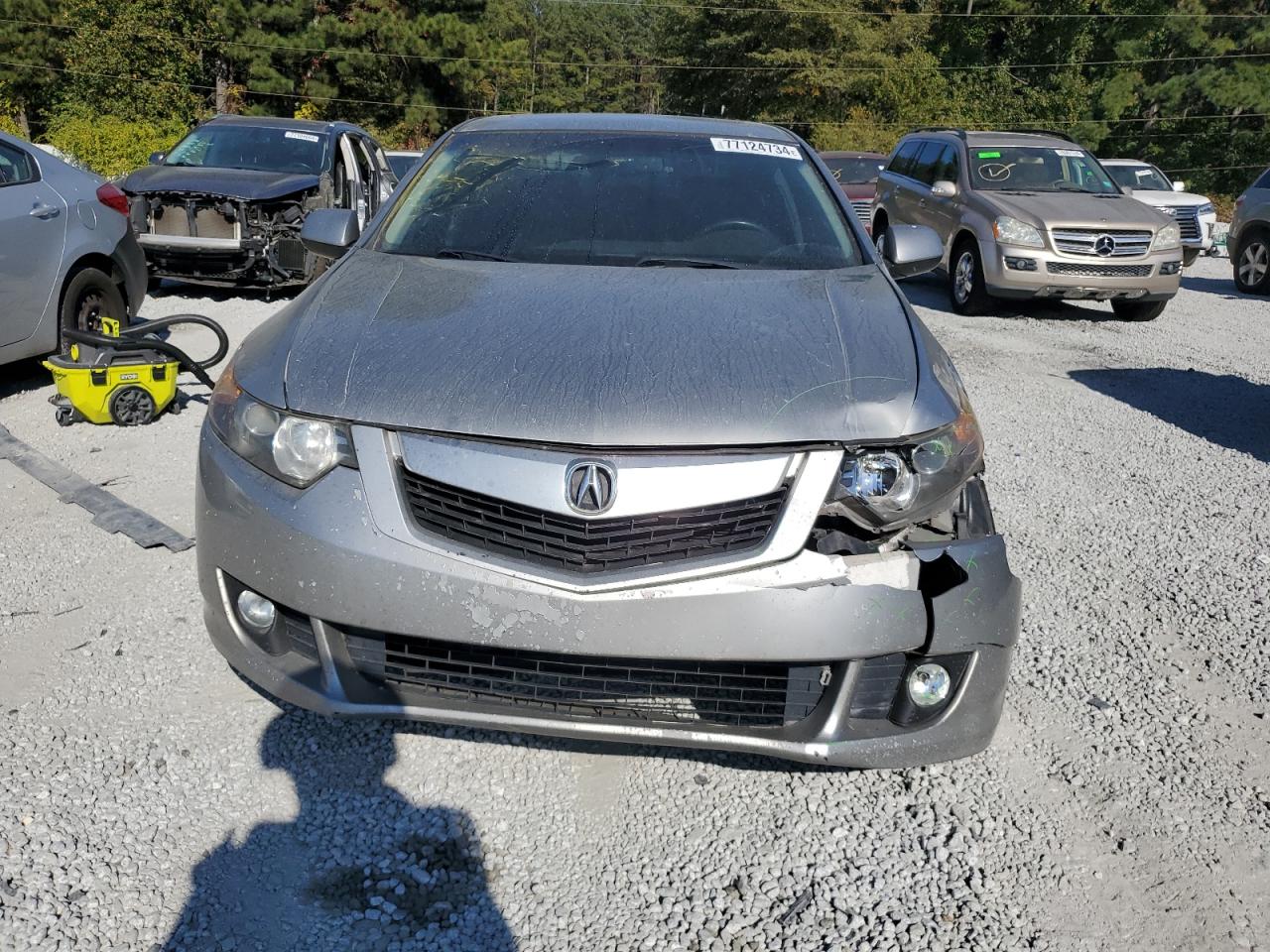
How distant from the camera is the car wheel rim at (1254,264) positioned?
14.6 meters

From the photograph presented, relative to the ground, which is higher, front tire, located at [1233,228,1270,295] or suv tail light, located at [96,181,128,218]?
suv tail light, located at [96,181,128,218]

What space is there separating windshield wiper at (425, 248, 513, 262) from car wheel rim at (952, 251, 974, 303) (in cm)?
873

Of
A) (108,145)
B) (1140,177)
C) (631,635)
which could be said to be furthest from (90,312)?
(108,145)

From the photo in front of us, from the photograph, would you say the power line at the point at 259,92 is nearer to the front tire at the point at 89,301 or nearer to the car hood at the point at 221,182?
the car hood at the point at 221,182

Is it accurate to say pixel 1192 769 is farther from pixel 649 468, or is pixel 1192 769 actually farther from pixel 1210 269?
pixel 1210 269

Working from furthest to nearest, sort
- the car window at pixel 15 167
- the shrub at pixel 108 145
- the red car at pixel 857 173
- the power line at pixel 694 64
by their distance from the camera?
the power line at pixel 694 64 → the shrub at pixel 108 145 → the red car at pixel 857 173 → the car window at pixel 15 167

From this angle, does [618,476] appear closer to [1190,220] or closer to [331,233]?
[331,233]

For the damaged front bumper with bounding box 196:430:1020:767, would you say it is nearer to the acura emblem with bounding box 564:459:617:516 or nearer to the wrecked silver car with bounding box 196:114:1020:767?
the wrecked silver car with bounding box 196:114:1020:767

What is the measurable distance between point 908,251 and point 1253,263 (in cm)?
1312

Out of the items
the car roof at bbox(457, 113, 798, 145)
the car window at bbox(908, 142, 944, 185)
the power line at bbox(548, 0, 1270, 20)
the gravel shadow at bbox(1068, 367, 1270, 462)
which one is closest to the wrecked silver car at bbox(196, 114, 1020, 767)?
the car roof at bbox(457, 113, 798, 145)

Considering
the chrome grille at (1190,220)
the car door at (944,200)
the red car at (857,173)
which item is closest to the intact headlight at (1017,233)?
the car door at (944,200)

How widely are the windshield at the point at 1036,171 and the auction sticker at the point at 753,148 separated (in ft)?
27.1

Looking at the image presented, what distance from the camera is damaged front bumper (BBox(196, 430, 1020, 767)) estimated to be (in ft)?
7.59

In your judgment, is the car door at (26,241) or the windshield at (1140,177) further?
the windshield at (1140,177)
